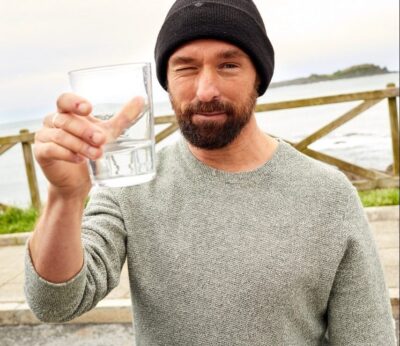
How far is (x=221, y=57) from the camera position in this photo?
6.57 ft

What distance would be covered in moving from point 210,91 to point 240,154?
285 millimetres

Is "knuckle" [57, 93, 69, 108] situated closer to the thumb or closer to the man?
the thumb

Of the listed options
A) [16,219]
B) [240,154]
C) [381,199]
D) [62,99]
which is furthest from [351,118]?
[62,99]

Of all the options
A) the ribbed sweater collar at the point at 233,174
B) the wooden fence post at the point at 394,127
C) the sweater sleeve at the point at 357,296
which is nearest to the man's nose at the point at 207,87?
the ribbed sweater collar at the point at 233,174

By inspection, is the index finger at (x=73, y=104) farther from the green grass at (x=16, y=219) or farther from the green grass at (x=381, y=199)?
the green grass at (x=16, y=219)

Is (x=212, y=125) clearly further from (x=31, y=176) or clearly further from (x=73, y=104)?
(x=31, y=176)

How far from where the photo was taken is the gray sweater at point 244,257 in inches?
73.8

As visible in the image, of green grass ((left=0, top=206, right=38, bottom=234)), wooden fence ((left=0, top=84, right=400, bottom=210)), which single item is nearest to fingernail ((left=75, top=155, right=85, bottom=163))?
green grass ((left=0, top=206, right=38, bottom=234))

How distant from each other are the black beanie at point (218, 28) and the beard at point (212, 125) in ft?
0.66

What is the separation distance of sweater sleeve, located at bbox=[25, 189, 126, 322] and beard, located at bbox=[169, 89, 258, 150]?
34cm

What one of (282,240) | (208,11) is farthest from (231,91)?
(282,240)

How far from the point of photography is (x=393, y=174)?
312 inches

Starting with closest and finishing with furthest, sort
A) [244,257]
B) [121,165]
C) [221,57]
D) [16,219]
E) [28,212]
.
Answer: [121,165]
[244,257]
[221,57]
[16,219]
[28,212]

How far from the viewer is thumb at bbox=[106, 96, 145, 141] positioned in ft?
4.10
